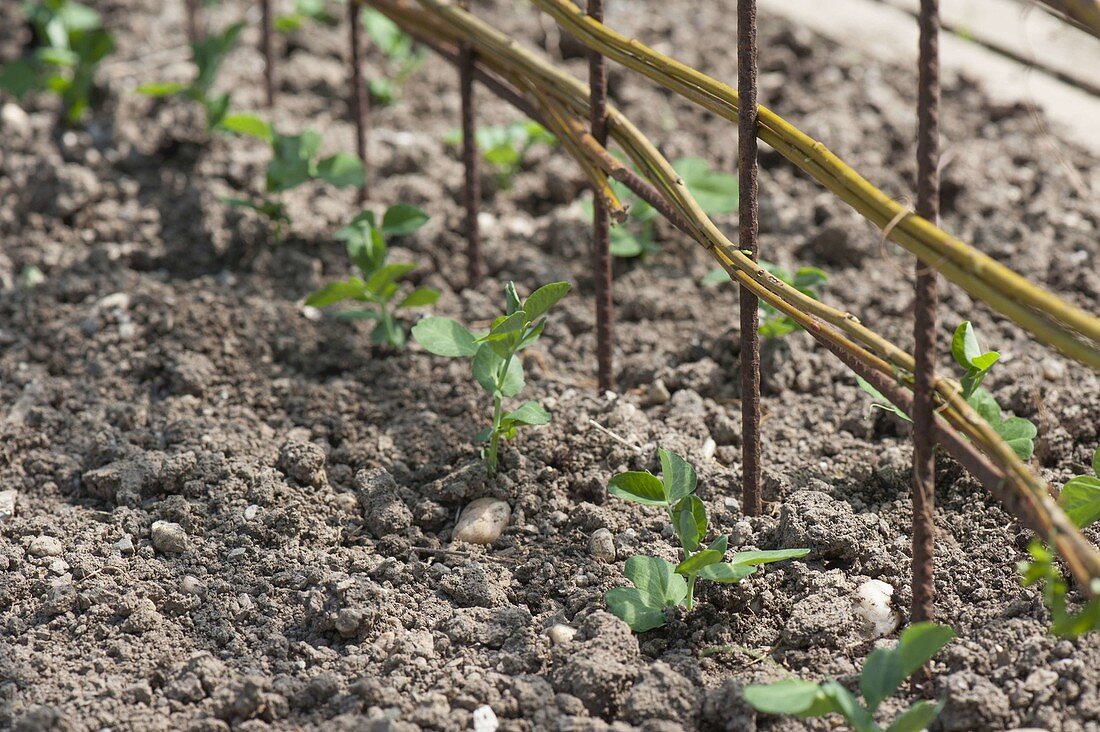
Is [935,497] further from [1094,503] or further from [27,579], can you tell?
[27,579]

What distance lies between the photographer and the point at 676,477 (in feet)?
6.06

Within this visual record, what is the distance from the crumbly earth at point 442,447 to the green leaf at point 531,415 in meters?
0.15

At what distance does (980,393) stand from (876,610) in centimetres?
38

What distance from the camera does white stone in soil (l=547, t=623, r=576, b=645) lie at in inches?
70.9

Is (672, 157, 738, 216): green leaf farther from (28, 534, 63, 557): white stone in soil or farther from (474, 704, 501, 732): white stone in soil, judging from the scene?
(28, 534, 63, 557): white stone in soil

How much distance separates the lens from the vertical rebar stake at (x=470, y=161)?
2608 millimetres

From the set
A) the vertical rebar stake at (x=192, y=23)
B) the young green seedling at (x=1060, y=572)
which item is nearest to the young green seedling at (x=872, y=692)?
the young green seedling at (x=1060, y=572)

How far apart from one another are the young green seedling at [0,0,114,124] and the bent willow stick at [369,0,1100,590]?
3.29 feet

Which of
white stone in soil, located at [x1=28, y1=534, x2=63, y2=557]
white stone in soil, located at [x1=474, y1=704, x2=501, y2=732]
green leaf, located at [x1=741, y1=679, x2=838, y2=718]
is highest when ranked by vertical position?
green leaf, located at [x1=741, y1=679, x2=838, y2=718]

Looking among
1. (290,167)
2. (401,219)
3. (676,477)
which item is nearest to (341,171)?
(290,167)

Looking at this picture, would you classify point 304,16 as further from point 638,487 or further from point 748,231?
point 638,487

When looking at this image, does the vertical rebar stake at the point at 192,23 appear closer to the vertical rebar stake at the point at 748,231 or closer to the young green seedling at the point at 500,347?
the young green seedling at the point at 500,347

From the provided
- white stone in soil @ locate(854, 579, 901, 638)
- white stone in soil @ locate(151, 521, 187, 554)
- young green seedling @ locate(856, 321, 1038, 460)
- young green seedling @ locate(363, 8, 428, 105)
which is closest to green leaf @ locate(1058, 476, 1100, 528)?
young green seedling @ locate(856, 321, 1038, 460)

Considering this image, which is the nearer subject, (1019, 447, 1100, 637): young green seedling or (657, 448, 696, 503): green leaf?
(1019, 447, 1100, 637): young green seedling
